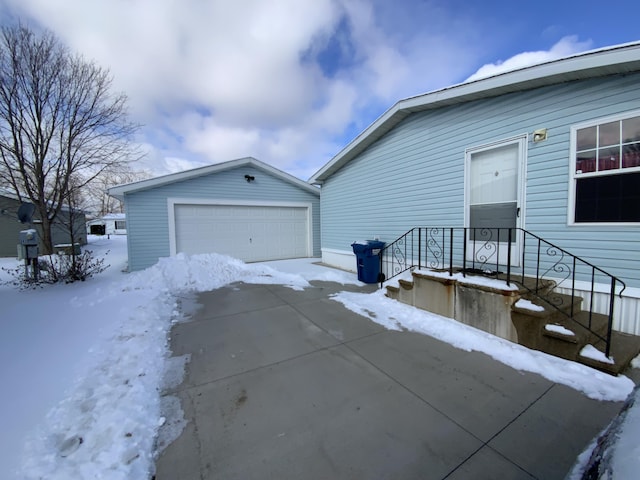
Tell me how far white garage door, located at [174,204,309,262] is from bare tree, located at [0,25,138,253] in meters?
5.27

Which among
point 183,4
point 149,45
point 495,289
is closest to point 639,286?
point 495,289

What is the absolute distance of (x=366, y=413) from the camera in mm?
2199

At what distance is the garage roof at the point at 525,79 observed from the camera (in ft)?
10.7

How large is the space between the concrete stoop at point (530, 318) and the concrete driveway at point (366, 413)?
0.65m

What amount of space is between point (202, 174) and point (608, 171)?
986 centimetres

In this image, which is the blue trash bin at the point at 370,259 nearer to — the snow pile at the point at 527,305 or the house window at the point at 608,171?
the snow pile at the point at 527,305

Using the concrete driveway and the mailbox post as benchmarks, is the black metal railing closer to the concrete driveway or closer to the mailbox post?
the concrete driveway

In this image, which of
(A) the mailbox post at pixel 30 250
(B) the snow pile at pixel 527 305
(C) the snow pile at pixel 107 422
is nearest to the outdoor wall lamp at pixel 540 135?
(B) the snow pile at pixel 527 305

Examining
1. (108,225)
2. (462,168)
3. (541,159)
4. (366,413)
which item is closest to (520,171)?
(541,159)

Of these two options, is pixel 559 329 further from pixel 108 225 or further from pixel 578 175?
pixel 108 225

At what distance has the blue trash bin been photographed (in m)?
6.74

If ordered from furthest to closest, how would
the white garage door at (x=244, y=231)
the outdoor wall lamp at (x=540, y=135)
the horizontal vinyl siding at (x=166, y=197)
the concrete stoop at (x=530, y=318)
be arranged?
the white garage door at (x=244, y=231) < the horizontal vinyl siding at (x=166, y=197) < the outdoor wall lamp at (x=540, y=135) < the concrete stoop at (x=530, y=318)

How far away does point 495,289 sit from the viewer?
3.53 metres

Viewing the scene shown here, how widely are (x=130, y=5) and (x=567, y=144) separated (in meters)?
9.19
